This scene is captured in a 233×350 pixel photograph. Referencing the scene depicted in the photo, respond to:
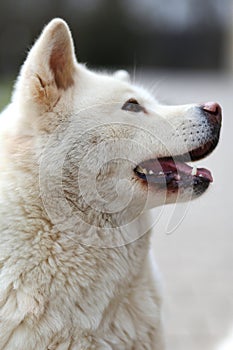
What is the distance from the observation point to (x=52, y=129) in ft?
9.55

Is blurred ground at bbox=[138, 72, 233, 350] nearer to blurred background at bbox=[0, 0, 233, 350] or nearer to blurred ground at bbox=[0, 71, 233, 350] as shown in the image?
blurred ground at bbox=[0, 71, 233, 350]

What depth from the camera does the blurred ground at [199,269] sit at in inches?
179

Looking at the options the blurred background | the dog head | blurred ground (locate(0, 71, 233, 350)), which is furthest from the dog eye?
the blurred background

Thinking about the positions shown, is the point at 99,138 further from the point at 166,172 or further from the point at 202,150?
the point at 202,150

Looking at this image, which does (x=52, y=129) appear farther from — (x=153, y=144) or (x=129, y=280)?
(x=129, y=280)

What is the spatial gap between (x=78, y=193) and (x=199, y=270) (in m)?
3.27

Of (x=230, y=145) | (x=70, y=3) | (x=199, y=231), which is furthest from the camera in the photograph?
(x=70, y=3)

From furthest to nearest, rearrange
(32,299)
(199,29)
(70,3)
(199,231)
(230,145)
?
(199,29) → (70,3) → (230,145) → (199,231) → (32,299)

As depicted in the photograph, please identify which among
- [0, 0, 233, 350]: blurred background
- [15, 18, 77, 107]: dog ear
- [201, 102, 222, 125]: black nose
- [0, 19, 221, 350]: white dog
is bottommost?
[0, 19, 221, 350]: white dog

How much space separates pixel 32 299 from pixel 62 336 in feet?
0.70

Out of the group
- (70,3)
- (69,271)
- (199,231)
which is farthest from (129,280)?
(70,3)

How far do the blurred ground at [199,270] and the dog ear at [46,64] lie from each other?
859mm

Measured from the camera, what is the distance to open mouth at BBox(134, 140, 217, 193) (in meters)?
2.96

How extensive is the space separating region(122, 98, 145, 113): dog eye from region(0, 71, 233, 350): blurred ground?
500 mm
